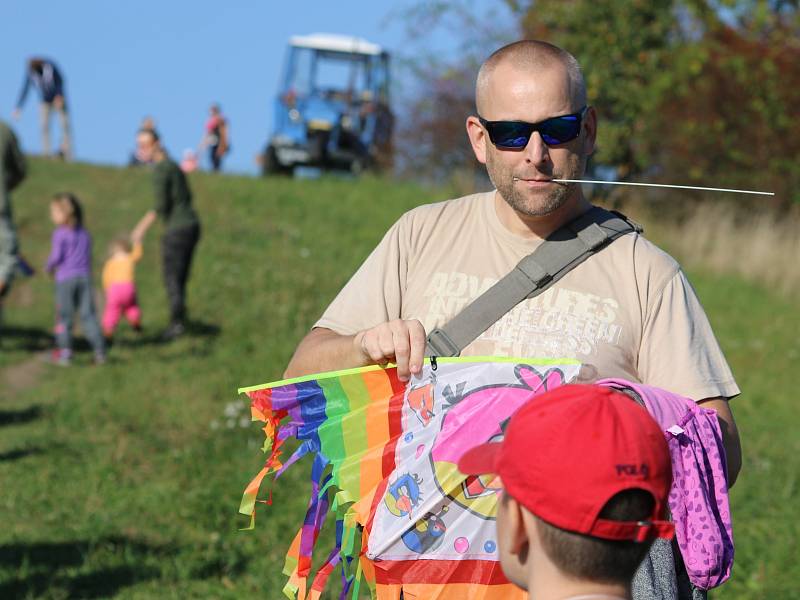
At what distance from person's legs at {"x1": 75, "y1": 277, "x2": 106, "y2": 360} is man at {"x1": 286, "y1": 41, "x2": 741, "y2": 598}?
8.21 m

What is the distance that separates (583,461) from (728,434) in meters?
1.02

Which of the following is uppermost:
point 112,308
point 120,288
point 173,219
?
point 173,219

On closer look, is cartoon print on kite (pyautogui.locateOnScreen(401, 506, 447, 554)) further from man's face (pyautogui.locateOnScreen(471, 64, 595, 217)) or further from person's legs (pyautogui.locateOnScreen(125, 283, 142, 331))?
person's legs (pyautogui.locateOnScreen(125, 283, 142, 331))

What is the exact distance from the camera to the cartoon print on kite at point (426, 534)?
10.0 feet

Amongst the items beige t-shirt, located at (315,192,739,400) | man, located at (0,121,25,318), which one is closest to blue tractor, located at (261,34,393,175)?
man, located at (0,121,25,318)

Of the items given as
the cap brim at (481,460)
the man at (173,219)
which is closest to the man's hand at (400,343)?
the cap brim at (481,460)

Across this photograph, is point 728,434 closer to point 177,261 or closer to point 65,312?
point 65,312

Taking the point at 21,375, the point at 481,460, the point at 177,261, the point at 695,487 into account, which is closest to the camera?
the point at 481,460

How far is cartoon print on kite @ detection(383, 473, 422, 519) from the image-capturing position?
3064 millimetres

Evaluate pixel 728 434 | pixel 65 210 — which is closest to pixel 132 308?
pixel 65 210

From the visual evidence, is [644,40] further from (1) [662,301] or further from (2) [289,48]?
(1) [662,301]

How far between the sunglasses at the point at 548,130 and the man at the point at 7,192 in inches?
304

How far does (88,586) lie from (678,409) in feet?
12.5

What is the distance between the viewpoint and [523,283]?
3.13 m
